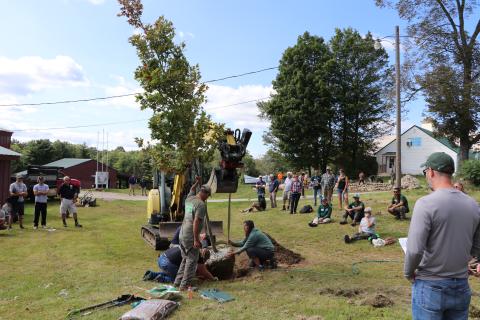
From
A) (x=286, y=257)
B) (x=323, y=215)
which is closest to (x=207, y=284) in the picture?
(x=286, y=257)

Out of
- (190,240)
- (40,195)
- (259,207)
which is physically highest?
(40,195)

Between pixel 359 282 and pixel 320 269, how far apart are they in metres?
1.40

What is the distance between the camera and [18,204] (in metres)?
15.9

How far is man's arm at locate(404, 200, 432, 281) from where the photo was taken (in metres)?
3.10

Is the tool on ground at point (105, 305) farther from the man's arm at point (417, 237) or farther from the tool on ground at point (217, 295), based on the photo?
the man's arm at point (417, 237)

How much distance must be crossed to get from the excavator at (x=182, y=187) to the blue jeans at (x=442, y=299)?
5.95 meters

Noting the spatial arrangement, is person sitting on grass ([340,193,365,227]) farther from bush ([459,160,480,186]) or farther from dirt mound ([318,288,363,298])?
bush ([459,160,480,186])

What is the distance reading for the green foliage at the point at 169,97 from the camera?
10.3m

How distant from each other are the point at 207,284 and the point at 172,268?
730mm

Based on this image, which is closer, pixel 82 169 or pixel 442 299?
pixel 442 299

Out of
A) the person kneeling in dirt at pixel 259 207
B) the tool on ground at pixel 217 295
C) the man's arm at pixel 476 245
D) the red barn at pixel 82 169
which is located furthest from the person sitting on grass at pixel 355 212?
the red barn at pixel 82 169

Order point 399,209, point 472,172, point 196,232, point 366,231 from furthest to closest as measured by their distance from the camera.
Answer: point 472,172 < point 399,209 < point 366,231 < point 196,232

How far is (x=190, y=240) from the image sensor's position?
7820 mm

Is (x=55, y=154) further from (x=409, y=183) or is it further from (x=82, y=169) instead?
(x=409, y=183)
